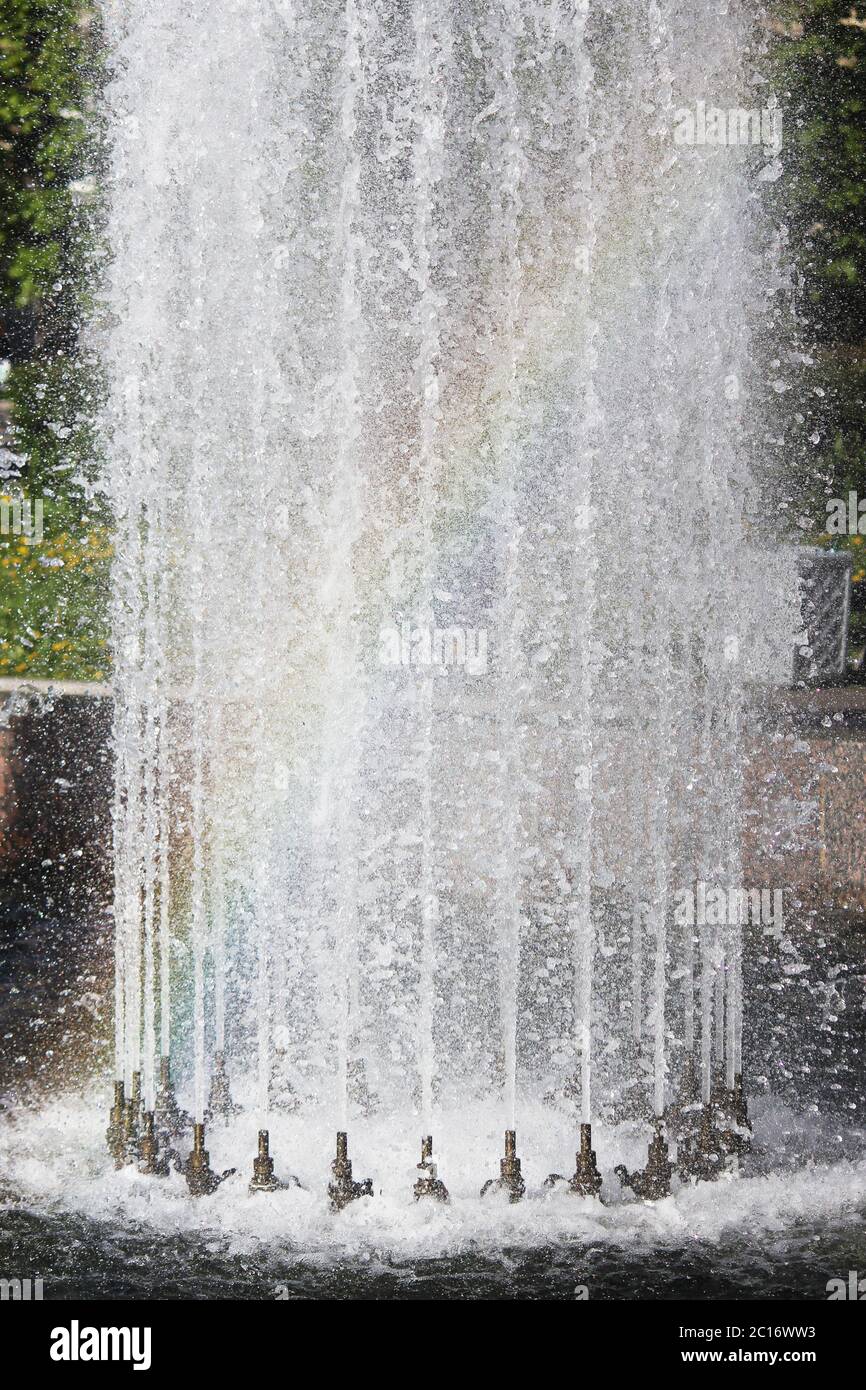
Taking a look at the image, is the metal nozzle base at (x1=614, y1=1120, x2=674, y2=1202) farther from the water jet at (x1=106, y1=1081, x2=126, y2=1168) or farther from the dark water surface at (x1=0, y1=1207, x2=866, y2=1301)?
the water jet at (x1=106, y1=1081, x2=126, y2=1168)

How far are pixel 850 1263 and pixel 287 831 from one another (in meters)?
4.14

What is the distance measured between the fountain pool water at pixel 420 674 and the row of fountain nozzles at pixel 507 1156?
32 millimetres

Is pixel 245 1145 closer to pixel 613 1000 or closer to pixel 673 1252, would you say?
pixel 673 1252

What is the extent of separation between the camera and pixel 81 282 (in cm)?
1199

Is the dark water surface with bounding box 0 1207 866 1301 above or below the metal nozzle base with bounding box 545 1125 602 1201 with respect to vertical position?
below

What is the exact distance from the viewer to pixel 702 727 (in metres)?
6.96

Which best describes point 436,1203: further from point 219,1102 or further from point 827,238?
point 827,238

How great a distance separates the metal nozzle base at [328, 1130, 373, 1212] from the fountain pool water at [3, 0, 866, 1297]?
61mm

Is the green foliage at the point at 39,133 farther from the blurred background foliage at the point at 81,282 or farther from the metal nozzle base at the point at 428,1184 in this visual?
the metal nozzle base at the point at 428,1184

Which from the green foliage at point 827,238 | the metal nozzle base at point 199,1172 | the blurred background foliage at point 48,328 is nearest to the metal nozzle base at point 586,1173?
the metal nozzle base at point 199,1172

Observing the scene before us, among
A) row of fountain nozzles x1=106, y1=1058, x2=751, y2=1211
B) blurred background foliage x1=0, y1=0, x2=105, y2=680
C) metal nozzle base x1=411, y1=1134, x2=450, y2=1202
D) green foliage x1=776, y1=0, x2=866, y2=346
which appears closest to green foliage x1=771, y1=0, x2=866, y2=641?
green foliage x1=776, y1=0, x2=866, y2=346

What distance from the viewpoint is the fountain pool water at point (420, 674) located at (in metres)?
4.50

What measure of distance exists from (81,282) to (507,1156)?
10.3 metres

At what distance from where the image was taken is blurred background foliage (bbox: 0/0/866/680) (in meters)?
11.3
